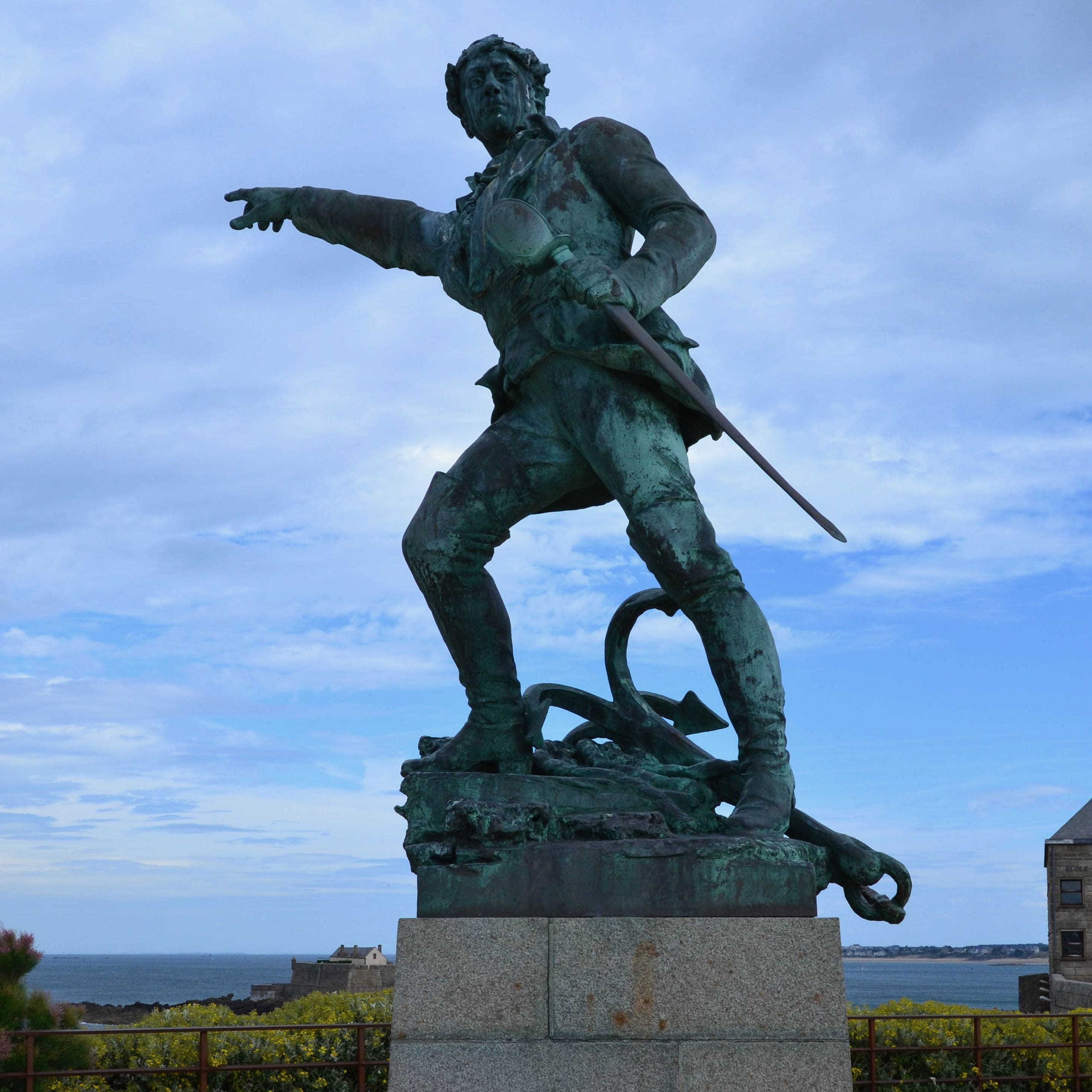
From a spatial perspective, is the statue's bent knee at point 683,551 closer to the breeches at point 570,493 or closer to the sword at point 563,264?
the breeches at point 570,493

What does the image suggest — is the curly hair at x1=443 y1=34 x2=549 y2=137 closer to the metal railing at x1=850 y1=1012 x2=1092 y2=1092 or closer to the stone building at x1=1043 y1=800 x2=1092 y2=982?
the metal railing at x1=850 y1=1012 x2=1092 y2=1092

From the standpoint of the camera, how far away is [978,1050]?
→ 354 inches

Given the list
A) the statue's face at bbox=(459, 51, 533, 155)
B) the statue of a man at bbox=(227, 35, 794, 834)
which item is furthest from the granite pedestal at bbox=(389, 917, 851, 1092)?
the statue's face at bbox=(459, 51, 533, 155)

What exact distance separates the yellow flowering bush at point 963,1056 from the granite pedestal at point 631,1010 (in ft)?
20.3

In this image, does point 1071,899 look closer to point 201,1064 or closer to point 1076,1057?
point 1076,1057

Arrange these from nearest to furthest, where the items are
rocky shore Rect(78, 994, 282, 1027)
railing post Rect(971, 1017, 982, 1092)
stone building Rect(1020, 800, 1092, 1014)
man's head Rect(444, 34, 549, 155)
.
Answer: man's head Rect(444, 34, 549, 155) < railing post Rect(971, 1017, 982, 1092) < rocky shore Rect(78, 994, 282, 1027) < stone building Rect(1020, 800, 1092, 1014)

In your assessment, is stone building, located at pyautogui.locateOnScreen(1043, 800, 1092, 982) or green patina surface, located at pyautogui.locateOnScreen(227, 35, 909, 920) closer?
green patina surface, located at pyautogui.locateOnScreen(227, 35, 909, 920)

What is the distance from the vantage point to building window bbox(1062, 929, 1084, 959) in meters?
32.8

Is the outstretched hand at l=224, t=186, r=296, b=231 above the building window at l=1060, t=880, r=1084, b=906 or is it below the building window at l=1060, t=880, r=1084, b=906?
above

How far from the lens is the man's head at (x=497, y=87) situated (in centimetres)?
463

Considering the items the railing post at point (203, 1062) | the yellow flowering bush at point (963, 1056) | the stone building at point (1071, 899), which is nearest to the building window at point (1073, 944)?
the stone building at point (1071, 899)

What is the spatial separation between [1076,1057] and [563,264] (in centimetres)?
790

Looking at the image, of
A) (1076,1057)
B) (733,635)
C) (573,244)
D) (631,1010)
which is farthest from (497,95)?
(1076,1057)

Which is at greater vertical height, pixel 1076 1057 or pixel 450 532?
pixel 450 532
